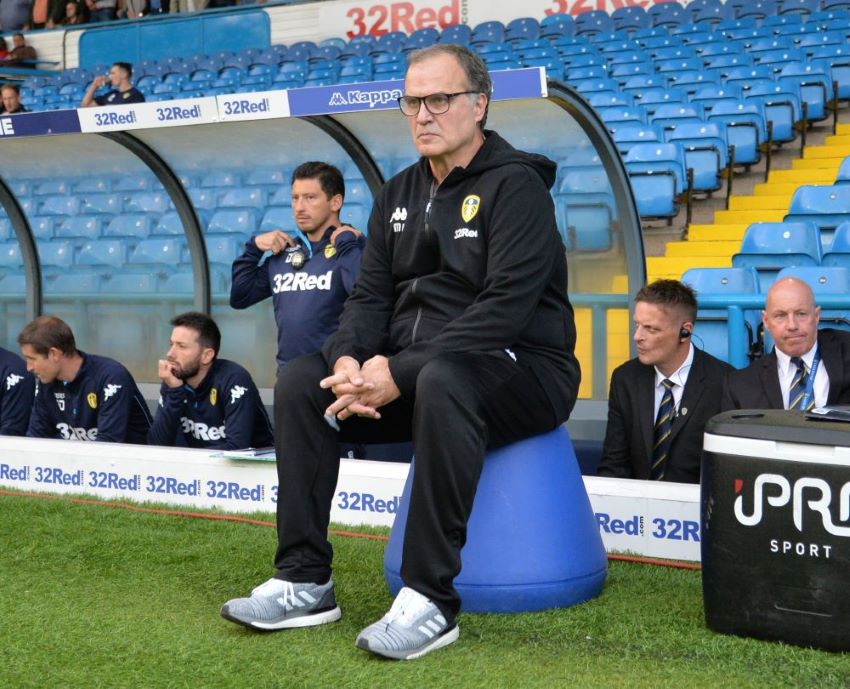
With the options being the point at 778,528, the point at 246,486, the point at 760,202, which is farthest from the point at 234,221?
the point at 760,202

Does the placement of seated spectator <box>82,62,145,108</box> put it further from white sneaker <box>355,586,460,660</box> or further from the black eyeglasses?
white sneaker <box>355,586,460,660</box>

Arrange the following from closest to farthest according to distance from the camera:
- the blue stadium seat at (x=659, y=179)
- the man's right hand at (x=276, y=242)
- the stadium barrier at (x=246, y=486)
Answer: the stadium barrier at (x=246, y=486) < the man's right hand at (x=276, y=242) < the blue stadium seat at (x=659, y=179)

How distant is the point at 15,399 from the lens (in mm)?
6645

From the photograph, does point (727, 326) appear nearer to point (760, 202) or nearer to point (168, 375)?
point (168, 375)

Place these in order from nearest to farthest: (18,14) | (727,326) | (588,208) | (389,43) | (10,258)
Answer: (727,326) < (588,208) < (10,258) < (389,43) < (18,14)

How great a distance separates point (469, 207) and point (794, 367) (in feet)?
5.63

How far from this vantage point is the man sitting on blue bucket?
300cm

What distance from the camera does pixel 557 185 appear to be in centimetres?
602

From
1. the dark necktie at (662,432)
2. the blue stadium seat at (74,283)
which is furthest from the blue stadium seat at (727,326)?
the blue stadium seat at (74,283)

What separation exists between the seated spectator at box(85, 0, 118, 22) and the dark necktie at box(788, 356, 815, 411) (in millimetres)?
17665

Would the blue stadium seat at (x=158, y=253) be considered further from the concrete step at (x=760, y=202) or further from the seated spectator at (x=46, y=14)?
the seated spectator at (x=46, y=14)

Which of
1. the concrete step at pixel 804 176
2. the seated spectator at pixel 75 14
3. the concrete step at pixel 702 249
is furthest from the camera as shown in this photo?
the seated spectator at pixel 75 14

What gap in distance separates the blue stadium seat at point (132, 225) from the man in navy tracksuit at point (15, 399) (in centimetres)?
123

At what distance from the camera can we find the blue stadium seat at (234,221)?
703 centimetres
